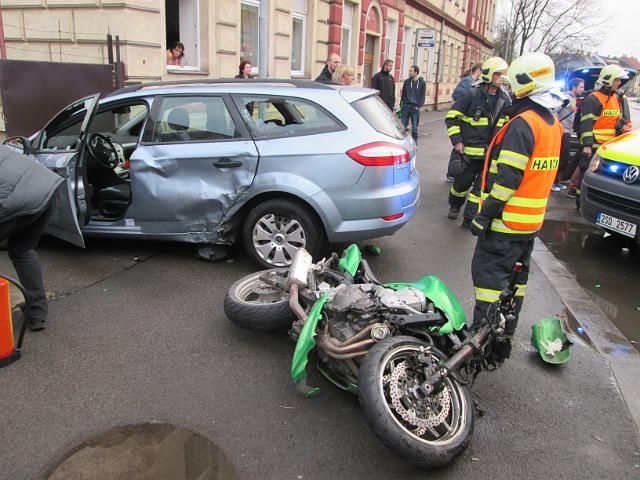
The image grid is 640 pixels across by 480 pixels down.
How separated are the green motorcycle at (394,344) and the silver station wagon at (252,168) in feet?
3.47

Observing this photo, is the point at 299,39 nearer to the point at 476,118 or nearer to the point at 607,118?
Answer: the point at 607,118

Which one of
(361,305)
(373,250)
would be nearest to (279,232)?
(373,250)

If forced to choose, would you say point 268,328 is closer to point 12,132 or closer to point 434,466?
point 434,466

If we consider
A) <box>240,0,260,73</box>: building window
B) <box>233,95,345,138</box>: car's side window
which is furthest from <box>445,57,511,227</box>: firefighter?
<box>240,0,260,73</box>: building window

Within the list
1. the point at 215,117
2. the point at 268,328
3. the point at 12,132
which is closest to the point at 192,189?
the point at 215,117

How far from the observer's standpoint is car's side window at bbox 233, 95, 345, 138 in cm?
468

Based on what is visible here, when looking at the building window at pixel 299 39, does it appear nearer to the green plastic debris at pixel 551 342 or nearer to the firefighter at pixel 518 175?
the firefighter at pixel 518 175

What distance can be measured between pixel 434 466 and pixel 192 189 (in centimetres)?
325

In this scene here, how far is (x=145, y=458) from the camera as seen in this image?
2.57m

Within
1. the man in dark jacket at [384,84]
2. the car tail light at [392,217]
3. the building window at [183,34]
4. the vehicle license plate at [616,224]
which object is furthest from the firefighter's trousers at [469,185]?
the building window at [183,34]

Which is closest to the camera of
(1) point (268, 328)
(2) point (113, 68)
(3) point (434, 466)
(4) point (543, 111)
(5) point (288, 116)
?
(3) point (434, 466)

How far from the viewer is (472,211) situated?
21.7ft

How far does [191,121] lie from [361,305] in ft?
9.16

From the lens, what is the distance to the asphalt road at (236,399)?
103 inches
